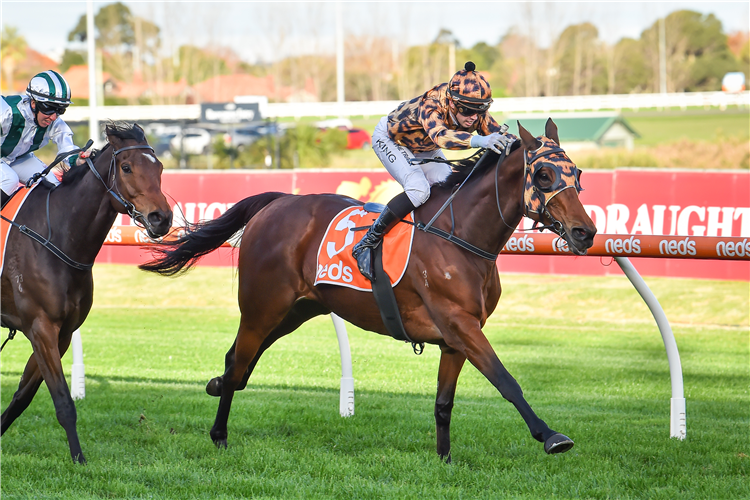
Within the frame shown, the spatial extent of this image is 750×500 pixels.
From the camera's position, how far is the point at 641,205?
527 inches

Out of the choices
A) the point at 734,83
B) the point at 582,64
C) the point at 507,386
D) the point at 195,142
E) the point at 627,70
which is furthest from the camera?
the point at 582,64

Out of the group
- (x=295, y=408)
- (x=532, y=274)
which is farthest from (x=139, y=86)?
(x=295, y=408)

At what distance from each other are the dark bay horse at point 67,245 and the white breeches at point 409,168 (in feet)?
4.43

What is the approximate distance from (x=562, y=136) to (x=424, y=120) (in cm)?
3190

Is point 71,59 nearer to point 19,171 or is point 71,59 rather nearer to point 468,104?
point 19,171

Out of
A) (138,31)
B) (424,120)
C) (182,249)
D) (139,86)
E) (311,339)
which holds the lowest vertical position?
(311,339)

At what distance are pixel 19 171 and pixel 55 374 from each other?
1.58 meters

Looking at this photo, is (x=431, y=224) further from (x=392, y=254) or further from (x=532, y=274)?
(x=532, y=274)

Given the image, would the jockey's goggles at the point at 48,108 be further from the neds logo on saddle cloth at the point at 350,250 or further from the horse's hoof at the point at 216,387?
the horse's hoof at the point at 216,387

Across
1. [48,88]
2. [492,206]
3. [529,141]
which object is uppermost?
[48,88]

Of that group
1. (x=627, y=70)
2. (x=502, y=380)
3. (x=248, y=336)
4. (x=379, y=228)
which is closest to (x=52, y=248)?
(x=248, y=336)

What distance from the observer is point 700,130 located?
39.4 m

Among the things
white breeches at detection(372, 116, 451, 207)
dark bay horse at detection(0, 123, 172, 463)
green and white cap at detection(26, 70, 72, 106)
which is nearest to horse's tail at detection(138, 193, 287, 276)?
dark bay horse at detection(0, 123, 172, 463)

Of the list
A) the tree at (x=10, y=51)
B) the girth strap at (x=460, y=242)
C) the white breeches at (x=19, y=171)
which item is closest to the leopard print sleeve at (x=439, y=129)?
the girth strap at (x=460, y=242)
